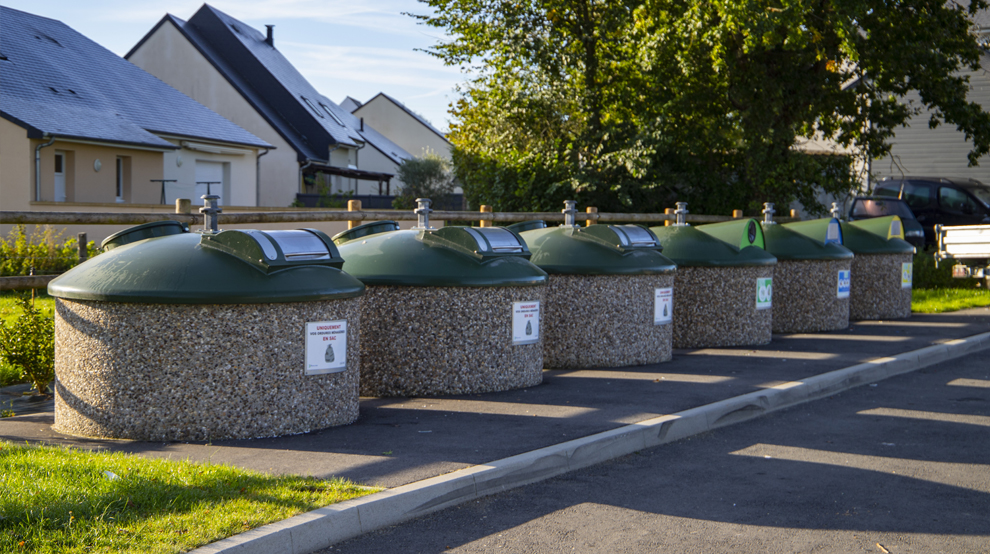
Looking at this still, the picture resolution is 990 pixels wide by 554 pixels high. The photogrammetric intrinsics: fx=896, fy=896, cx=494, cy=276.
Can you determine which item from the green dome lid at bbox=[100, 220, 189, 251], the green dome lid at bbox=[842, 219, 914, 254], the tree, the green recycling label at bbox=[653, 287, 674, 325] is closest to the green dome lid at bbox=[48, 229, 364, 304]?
the green dome lid at bbox=[100, 220, 189, 251]

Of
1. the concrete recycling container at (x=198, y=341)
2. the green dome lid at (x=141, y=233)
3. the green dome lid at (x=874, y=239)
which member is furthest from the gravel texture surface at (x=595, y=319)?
the green dome lid at (x=874, y=239)

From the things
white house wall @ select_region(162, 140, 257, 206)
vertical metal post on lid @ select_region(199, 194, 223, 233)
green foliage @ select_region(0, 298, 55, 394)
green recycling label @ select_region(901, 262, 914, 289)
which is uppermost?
white house wall @ select_region(162, 140, 257, 206)

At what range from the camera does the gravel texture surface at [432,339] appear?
6.87 m

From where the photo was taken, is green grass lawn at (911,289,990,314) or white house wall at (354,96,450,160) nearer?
green grass lawn at (911,289,990,314)

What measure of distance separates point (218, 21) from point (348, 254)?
33831 millimetres

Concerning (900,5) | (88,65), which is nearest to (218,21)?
(88,65)

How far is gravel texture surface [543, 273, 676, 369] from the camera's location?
8.38 m

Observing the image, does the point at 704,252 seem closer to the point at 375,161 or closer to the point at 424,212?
the point at 424,212

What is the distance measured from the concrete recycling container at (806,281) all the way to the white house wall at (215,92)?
2684 centimetres

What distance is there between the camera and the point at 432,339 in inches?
271

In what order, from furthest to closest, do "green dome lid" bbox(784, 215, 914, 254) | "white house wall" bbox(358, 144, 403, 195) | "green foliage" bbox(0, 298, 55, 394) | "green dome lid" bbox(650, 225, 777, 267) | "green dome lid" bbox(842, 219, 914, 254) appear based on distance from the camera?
"white house wall" bbox(358, 144, 403, 195), "green dome lid" bbox(842, 219, 914, 254), "green dome lid" bbox(784, 215, 914, 254), "green dome lid" bbox(650, 225, 777, 267), "green foliage" bbox(0, 298, 55, 394)

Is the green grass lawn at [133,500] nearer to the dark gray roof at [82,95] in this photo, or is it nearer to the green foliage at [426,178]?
the dark gray roof at [82,95]

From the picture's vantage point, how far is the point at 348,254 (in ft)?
23.9

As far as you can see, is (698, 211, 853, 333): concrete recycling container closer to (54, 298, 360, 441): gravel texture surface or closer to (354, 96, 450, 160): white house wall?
(54, 298, 360, 441): gravel texture surface
